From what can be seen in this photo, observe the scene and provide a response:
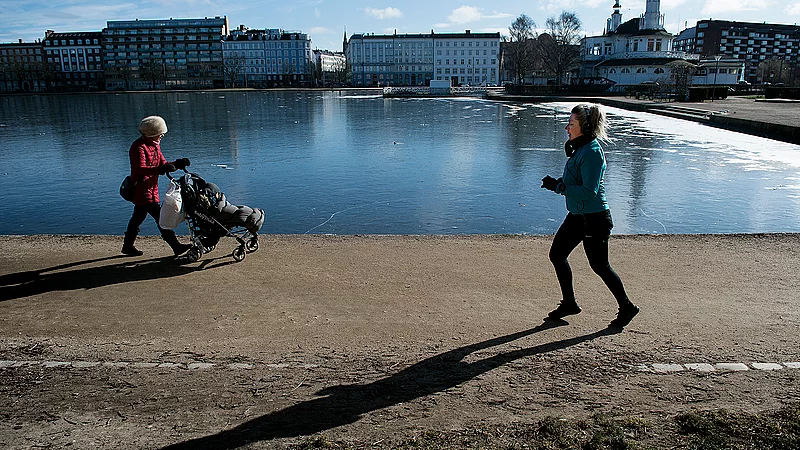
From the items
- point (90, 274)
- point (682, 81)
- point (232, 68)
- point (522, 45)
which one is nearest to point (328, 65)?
point (232, 68)

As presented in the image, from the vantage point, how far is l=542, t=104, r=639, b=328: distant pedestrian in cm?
437

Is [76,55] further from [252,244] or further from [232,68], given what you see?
[252,244]

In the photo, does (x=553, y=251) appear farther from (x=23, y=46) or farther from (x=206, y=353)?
(x=23, y=46)

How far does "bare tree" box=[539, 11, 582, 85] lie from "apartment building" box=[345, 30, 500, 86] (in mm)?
57862

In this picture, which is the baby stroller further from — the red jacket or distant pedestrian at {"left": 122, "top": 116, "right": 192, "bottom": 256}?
the red jacket

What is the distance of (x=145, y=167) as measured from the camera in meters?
6.30

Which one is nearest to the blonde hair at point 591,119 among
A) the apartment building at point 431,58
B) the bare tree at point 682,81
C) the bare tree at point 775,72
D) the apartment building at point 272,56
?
the bare tree at point 682,81

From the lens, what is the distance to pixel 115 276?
19.9ft

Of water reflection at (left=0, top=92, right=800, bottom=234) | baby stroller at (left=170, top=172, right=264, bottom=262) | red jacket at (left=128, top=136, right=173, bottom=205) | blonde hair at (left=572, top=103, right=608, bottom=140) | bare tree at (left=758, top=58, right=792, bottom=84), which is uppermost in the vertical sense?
bare tree at (left=758, top=58, right=792, bottom=84)

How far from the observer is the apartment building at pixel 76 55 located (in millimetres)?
150000

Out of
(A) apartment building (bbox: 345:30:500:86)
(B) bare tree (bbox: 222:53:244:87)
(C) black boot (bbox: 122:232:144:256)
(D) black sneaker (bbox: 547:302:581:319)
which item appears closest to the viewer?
(D) black sneaker (bbox: 547:302:581:319)

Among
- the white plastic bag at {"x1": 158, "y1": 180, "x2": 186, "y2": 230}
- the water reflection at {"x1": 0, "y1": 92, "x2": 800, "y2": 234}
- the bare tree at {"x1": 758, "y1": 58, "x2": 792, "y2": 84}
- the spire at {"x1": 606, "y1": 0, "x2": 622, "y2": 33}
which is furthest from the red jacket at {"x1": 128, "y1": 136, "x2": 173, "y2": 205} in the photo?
the bare tree at {"x1": 758, "y1": 58, "x2": 792, "y2": 84}

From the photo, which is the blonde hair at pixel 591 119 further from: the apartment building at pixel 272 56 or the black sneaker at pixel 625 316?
the apartment building at pixel 272 56

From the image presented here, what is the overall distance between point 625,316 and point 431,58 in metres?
152
